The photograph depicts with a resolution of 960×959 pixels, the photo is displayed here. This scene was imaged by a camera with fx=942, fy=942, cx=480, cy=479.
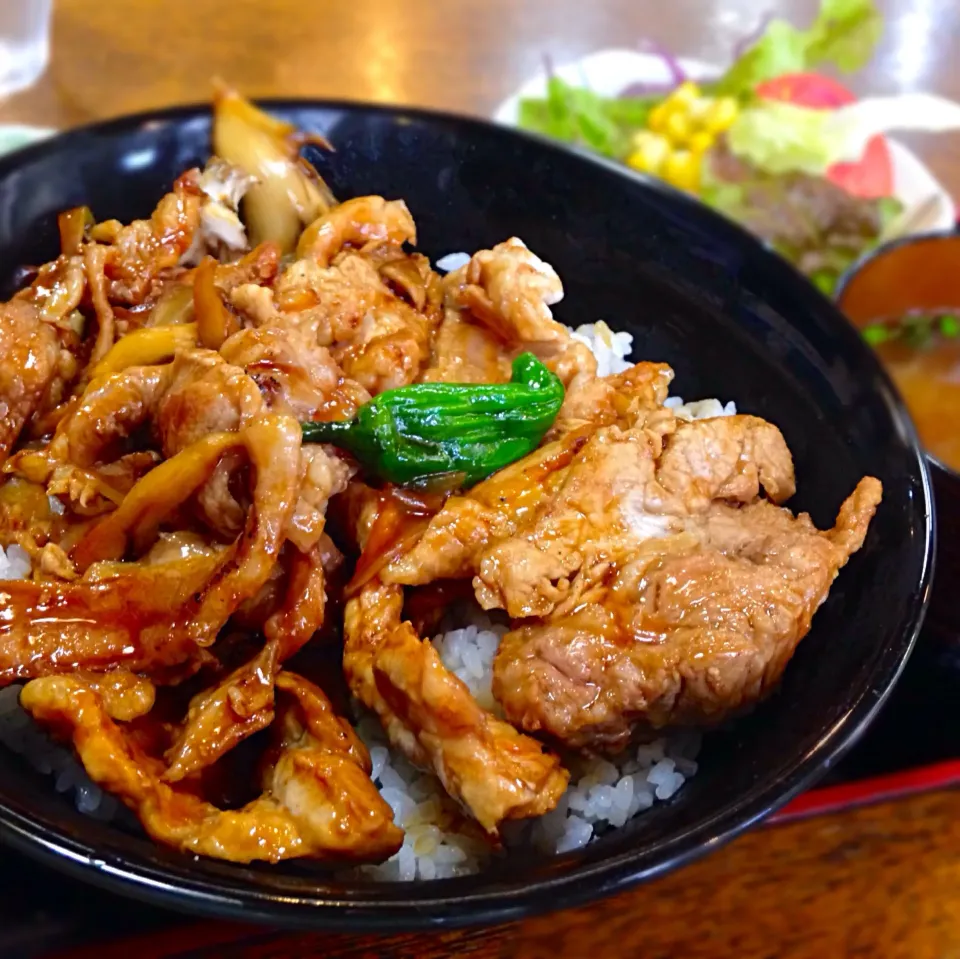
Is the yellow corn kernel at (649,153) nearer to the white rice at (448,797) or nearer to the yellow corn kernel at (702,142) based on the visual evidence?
the yellow corn kernel at (702,142)

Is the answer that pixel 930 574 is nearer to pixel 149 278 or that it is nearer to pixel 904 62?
pixel 149 278

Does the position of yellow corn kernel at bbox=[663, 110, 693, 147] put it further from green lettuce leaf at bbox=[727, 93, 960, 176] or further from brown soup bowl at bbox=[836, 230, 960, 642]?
brown soup bowl at bbox=[836, 230, 960, 642]

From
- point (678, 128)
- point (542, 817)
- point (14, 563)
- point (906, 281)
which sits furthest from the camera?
point (678, 128)

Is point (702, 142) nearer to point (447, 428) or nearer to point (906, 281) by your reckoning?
point (906, 281)

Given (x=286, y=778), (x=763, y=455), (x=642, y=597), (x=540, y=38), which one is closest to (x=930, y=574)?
(x=763, y=455)

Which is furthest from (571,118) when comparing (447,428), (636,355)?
(447,428)

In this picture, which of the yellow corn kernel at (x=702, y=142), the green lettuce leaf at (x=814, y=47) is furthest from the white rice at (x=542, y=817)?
the green lettuce leaf at (x=814, y=47)
